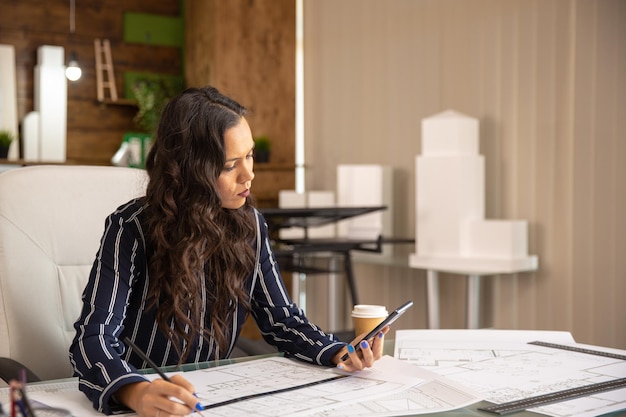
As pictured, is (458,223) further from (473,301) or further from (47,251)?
(47,251)

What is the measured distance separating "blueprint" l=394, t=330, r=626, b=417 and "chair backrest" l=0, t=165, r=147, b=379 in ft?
2.48

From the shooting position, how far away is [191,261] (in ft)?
4.96

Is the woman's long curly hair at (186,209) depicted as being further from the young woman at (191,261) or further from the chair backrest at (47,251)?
the chair backrest at (47,251)

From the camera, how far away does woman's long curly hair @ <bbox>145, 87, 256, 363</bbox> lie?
1.48 meters

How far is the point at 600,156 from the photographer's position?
10.3ft

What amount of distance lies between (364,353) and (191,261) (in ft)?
1.29

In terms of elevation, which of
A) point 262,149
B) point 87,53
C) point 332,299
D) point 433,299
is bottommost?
point 332,299

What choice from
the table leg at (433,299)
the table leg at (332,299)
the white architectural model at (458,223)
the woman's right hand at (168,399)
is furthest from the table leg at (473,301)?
the woman's right hand at (168,399)

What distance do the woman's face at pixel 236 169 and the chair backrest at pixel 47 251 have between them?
1.29ft

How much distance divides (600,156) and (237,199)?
209 centimetres

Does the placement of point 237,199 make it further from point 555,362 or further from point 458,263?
point 458,263

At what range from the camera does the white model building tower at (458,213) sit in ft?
10.6

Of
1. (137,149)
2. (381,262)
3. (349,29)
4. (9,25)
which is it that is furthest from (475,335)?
(9,25)

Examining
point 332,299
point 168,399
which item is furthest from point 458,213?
point 168,399
